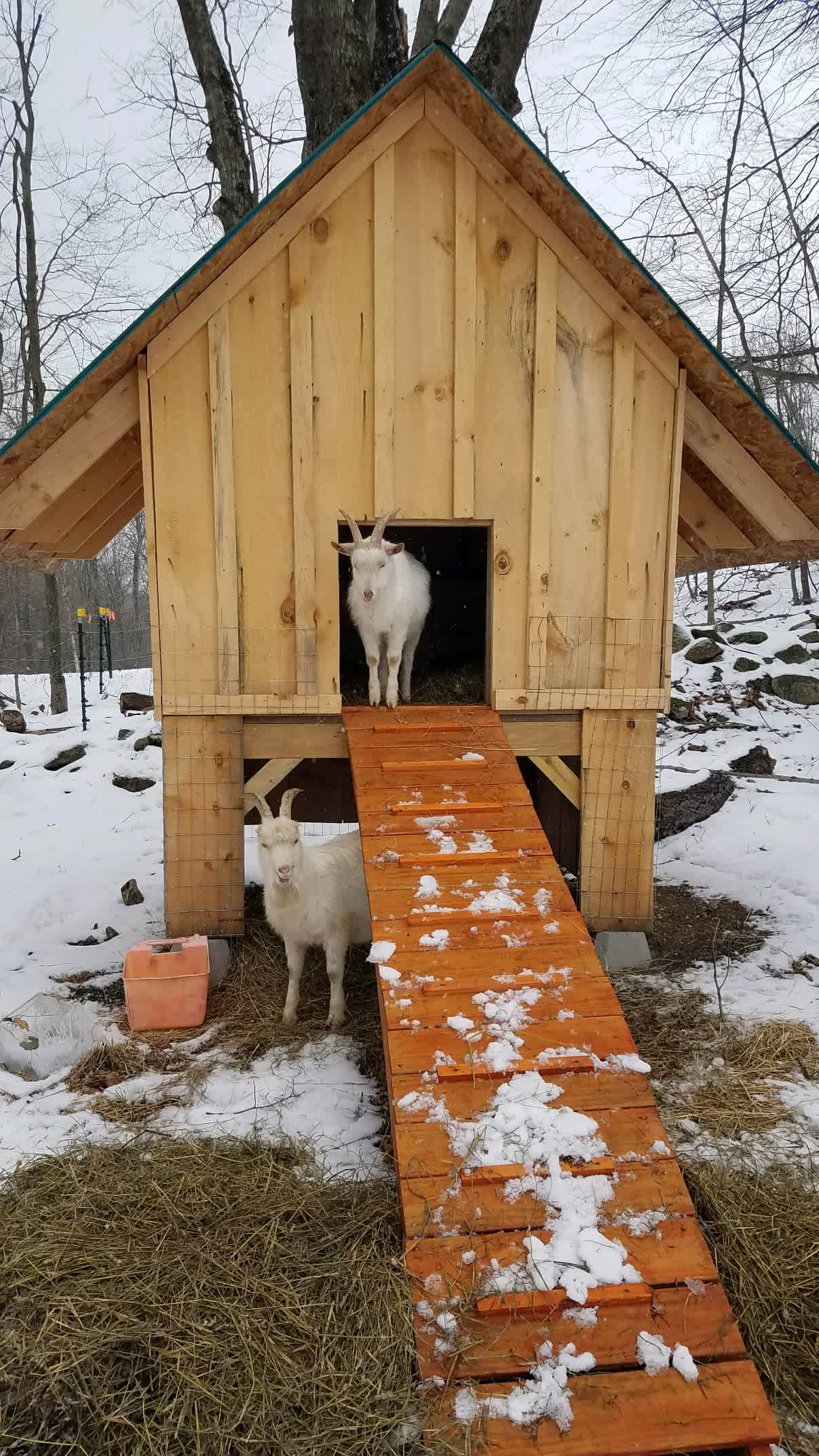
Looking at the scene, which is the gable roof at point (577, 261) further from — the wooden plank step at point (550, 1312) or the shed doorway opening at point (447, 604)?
the wooden plank step at point (550, 1312)

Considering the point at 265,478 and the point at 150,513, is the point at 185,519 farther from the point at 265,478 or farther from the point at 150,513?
the point at 265,478

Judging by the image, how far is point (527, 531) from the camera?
17.4 feet

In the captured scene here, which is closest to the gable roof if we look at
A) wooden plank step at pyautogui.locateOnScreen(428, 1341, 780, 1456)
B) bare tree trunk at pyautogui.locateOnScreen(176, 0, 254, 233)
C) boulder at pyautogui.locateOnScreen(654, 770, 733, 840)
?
boulder at pyautogui.locateOnScreen(654, 770, 733, 840)

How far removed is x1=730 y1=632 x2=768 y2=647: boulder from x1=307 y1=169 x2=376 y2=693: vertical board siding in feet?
50.3

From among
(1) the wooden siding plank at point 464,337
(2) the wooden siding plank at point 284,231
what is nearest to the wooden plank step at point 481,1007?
(1) the wooden siding plank at point 464,337

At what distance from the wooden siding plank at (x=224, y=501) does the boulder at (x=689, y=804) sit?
5643 mm

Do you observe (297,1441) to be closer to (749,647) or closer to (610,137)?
(610,137)

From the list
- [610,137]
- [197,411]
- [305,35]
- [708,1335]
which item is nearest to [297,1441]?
[708,1335]

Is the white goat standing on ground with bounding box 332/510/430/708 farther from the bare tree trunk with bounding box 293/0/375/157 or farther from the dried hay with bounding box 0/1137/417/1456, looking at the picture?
the bare tree trunk with bounding box 293/0/375/157

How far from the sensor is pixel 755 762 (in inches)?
443

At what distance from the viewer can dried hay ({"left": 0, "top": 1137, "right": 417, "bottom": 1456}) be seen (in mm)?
2301

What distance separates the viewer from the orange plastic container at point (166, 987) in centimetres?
480

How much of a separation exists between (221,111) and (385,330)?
23.3 feet

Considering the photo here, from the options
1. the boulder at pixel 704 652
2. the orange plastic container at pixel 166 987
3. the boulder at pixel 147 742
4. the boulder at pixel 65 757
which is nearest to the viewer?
the orange plastic container at pixel 166 987
